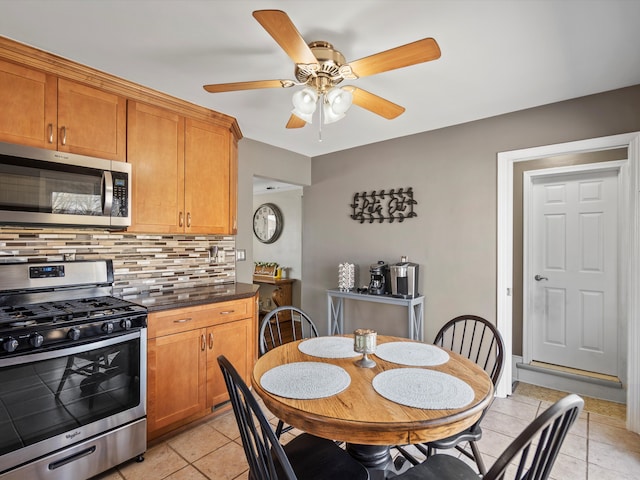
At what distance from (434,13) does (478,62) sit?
0.60 meters

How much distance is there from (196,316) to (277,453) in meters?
1.60

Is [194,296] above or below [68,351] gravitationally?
above

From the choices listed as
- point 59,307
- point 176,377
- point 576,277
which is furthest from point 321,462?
point 576,277

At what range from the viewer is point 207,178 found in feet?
9.29

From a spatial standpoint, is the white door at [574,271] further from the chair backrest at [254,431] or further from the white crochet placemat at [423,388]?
the chair backrest at [254,431]

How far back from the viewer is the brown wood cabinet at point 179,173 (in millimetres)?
2404

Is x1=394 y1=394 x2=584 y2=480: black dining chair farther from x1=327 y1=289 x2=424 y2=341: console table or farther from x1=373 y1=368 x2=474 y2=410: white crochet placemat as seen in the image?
x1=327 y1=289 x2=424 y2=341: console table

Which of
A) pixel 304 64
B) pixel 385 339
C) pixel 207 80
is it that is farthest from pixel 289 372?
pixel 207 80

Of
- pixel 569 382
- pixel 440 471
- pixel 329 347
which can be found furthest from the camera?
pixel 569 382

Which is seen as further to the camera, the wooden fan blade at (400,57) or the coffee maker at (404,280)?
the coffee maker at (404,280)

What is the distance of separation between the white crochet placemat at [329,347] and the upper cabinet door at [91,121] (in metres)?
1.78

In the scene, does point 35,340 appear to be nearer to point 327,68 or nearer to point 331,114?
point 331,114

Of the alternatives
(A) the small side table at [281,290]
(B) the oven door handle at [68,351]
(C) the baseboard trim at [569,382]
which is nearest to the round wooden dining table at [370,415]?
(B) the oven door handle at [68,351]

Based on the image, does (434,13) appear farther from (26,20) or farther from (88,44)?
(26,20)
